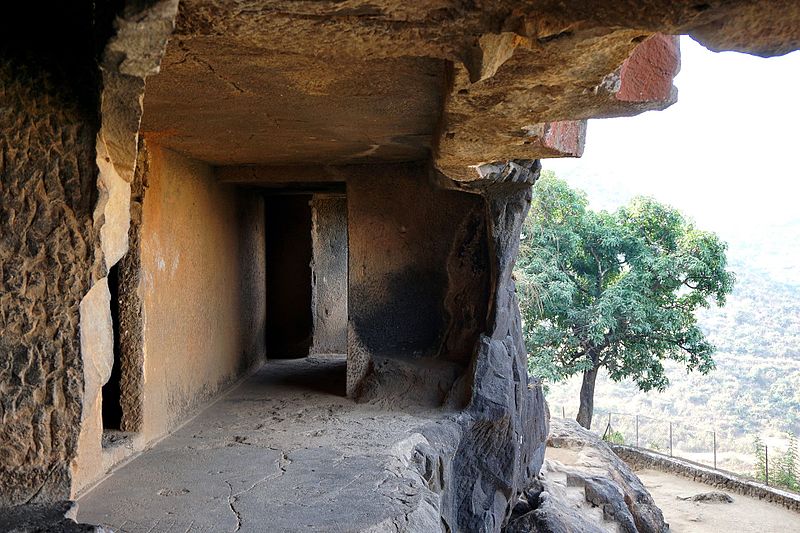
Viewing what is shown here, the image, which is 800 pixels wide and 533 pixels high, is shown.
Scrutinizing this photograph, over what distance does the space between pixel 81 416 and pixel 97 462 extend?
4.02 feet

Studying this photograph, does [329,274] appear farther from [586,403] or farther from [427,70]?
[586,403]

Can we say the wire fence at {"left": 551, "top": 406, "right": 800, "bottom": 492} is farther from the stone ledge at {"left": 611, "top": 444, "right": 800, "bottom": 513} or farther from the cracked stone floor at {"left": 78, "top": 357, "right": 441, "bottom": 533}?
the cracked stone floor at {"left": 78, "top": 357, "right": 441, "bottom": 533}

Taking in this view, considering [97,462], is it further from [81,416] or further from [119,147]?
[119,147]

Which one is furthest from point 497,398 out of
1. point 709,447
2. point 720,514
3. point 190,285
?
point 709,447

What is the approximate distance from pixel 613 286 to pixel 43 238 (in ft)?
33.9

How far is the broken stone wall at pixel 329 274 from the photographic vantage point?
840cm

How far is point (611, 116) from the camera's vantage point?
323 centimetres

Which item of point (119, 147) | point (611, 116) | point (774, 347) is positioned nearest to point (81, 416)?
point (119, 147)

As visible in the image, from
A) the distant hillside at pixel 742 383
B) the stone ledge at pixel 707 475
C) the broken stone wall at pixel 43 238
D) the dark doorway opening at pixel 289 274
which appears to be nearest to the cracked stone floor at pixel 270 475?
the broken stone wall at pixel 43 238

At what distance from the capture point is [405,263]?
5980 mm

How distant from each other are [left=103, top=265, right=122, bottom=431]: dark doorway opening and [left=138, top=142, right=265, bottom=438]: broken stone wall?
14 cm

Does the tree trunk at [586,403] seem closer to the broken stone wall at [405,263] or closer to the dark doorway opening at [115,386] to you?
the broken stone wall at [405,263]

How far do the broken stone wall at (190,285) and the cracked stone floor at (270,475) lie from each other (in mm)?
272

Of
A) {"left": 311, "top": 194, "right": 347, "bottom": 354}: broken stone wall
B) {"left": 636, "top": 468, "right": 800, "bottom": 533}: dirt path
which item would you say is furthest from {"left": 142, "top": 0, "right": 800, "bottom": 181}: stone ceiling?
{"left": 636, "top": 468, "right": 800, "bottom": 533}: dirt path
